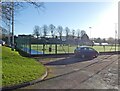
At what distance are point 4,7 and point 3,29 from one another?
102 inches

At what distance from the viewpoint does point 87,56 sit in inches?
1043

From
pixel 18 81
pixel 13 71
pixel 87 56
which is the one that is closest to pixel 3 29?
pixel 13 71

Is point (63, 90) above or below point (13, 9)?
below

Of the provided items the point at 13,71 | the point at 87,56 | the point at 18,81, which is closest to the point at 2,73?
the point at 13,71

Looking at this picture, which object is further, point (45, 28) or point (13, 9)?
point (45, 28)

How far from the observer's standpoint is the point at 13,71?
38.2 feet

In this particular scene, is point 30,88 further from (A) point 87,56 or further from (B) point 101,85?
(A) point 87,56

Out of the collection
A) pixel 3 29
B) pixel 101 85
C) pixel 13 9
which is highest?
pixel 13 9

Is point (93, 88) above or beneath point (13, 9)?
beneath

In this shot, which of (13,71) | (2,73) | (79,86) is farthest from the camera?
(13,71)

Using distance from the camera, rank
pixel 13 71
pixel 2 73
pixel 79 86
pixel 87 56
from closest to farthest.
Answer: pixel 79 86 → pixel 2 73 → pixel 13 71 → pixel 87 56

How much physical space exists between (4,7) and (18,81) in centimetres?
551

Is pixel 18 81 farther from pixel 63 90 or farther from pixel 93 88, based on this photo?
pixel 93 88

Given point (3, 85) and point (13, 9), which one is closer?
point (3, 85)
